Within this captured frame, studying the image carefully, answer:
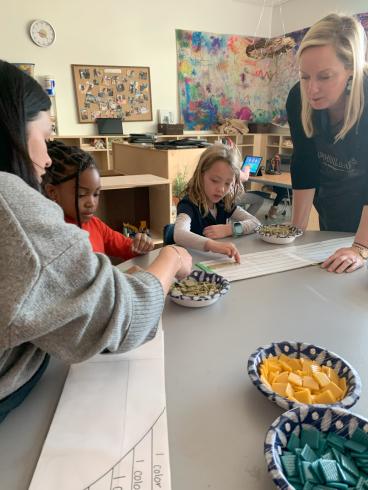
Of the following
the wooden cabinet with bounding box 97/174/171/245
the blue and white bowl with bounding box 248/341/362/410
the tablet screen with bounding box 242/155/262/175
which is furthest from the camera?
the tablet screen with bounding box 242/155/262/175

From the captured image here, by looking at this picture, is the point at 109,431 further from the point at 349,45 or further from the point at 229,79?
the point at 229,79

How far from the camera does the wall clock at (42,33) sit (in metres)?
4.25

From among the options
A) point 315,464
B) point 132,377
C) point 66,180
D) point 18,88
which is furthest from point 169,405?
point 66,180

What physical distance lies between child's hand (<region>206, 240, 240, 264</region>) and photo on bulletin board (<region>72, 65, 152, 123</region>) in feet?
13.8

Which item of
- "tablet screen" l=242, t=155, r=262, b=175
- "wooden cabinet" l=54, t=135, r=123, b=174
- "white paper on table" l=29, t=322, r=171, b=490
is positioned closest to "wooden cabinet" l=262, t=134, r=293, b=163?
"tablet screen" l=242, t=155, r=262, b=175

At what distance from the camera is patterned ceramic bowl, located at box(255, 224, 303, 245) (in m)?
1.25

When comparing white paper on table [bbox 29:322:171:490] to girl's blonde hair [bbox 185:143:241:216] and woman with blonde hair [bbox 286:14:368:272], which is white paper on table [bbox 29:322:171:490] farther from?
girl's blonde hair [bbox 185:143:241:216]

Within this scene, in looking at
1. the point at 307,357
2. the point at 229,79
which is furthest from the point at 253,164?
the point at 307,357

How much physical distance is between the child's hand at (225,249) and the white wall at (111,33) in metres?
4.17

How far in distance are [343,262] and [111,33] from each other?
484cm

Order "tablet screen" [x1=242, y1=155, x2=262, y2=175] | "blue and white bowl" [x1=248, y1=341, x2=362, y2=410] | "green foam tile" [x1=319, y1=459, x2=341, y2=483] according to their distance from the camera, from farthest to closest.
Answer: "tablet screen" [x1=242, y1=155, x2=262, y2=175] → "blue and white bowl" [x1=248, y1=341, x2=362, y2=410] → "green foam tile" [x1=319, y1=459, x2=341, y2=483]

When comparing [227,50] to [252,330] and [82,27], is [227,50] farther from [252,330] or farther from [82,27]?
[252,330]

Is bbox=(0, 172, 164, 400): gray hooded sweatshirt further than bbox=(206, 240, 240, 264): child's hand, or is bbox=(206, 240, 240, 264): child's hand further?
bbox=(206, 240, 240, 264): child's hand

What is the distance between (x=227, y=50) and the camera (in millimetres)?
5523
